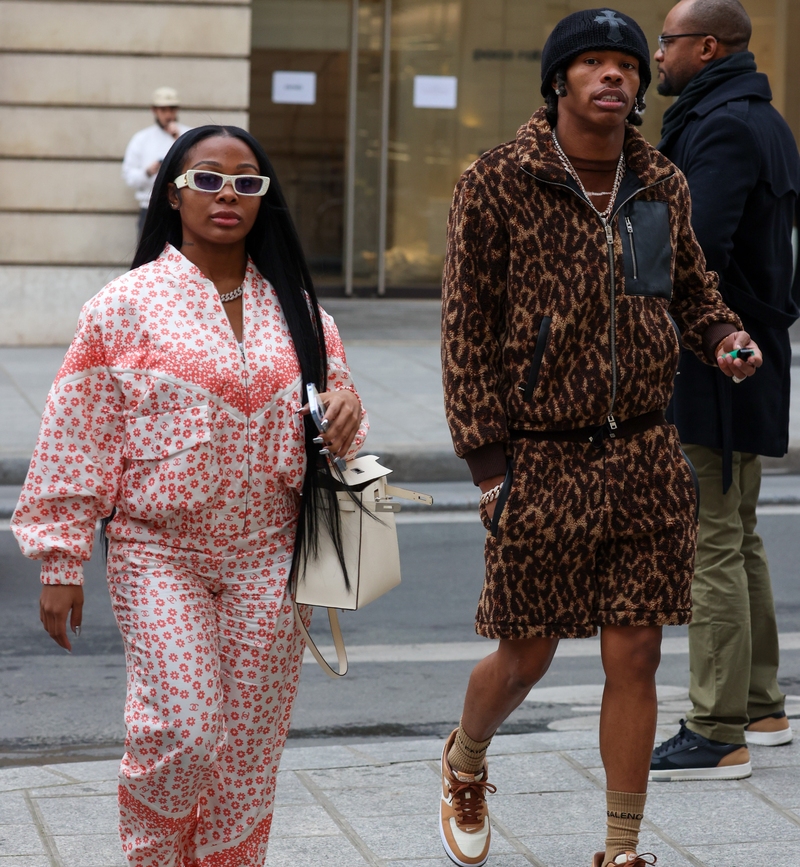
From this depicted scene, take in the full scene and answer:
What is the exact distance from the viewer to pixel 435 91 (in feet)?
59.4

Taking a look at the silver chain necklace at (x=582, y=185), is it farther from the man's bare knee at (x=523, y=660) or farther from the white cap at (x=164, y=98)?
the white cap at (x=164, y=98)

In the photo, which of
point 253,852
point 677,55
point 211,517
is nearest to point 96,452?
point 211,517

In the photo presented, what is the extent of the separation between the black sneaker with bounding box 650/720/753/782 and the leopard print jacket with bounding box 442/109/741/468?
1298 millimetres

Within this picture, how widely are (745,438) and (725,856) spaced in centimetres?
127

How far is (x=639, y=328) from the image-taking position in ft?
11.2

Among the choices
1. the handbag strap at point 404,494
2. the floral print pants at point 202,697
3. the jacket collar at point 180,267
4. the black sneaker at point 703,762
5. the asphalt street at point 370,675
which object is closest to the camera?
the floral print pants at point 202,697

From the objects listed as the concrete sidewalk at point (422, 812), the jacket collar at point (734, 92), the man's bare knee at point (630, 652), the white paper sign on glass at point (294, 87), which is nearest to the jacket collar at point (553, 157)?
the jacket collar at point (734, 92)

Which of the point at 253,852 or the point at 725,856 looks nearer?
the point at 253,852

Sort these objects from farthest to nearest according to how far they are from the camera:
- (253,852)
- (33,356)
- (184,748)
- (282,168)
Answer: (282,168)
(33,356)
(253,852)
(184,748)

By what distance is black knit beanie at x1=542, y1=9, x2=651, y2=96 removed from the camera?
339 centimetres

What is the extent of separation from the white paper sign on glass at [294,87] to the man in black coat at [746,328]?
13.6m

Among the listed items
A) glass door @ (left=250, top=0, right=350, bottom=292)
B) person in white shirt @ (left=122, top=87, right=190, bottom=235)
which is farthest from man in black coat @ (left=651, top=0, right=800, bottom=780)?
glass door @ (left=250, top=0, right=350, bottom=292)

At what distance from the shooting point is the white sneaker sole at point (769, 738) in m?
4.57

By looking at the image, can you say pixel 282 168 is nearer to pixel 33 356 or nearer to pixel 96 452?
pixel 33 356
